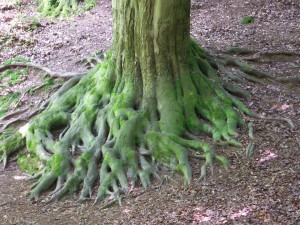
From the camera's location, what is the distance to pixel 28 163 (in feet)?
26.7

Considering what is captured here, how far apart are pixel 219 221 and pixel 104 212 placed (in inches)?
64.1

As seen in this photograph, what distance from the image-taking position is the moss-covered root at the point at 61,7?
16.5 meters

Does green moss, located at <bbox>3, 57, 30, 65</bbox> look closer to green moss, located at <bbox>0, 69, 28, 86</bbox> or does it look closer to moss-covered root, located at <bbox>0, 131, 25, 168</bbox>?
green moss, located at <bbox>0, 69, 28, 86</bbox>

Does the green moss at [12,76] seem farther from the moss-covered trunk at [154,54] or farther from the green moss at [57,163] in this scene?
the green moss at [57,163]

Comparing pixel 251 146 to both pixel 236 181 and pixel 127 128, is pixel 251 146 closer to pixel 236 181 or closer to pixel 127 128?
pixel 236 181

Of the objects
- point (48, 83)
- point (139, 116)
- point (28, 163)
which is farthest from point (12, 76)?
point (139, 116)

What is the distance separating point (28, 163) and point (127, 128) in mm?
2015

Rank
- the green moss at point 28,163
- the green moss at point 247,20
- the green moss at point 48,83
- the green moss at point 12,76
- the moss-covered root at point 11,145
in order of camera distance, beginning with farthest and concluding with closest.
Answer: the green moss at point 247,20 < the green moss at point 12,76 < the green moss at point 48,83 < the moss-covered root at point 11,145 < the green moss at point 28,163

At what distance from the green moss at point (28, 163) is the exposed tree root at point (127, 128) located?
13 centimetres

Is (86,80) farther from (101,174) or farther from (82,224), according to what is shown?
(82,224)

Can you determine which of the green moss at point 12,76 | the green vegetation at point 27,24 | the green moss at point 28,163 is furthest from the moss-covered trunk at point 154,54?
the green vegetation at point 27,24

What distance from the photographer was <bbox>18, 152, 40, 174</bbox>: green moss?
7926mm

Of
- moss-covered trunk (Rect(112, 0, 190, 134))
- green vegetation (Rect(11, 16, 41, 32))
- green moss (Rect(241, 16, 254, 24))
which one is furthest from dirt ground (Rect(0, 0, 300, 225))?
green vegetation (Rect(11, 16, 41, 32))

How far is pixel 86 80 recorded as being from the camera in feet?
29.4
